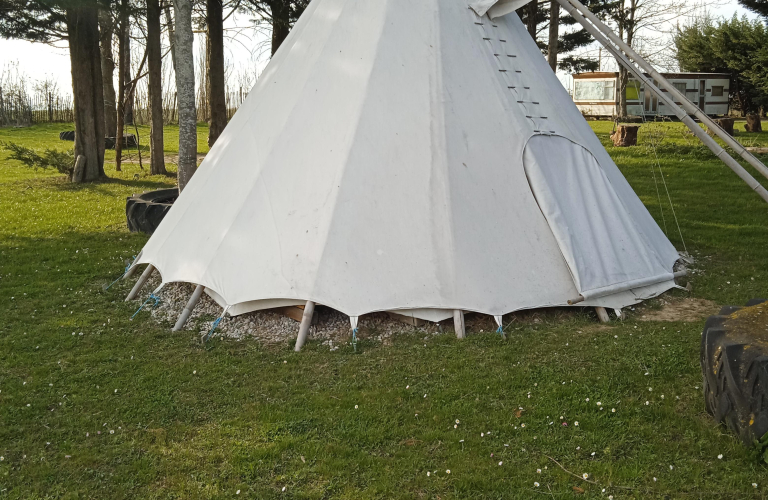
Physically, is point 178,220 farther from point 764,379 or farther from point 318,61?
point 764,379

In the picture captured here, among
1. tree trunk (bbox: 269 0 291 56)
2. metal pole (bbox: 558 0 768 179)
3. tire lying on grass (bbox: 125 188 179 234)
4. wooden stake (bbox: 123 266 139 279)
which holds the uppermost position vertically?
tree trunk (bbox: 269 0 291 56)

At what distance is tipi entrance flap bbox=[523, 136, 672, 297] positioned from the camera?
5.55 meters

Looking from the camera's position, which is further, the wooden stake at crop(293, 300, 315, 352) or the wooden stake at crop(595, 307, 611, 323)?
the wooden stake at crop(595, 307, 611, 323)

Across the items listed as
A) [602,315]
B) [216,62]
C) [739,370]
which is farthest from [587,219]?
[216,62]

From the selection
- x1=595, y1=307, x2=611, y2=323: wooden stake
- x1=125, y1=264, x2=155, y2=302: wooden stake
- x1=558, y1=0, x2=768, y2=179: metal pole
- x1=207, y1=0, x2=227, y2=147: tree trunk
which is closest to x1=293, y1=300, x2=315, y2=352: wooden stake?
x1=125, y1=264, x2=155, y2=302: wooden stake

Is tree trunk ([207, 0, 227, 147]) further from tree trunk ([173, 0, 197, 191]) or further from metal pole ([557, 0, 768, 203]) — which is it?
metal pole ([557, 0, 768, 203])

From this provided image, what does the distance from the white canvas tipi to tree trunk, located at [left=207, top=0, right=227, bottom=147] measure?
296 inches

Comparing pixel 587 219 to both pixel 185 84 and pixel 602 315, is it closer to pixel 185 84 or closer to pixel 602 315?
pixel 602 315

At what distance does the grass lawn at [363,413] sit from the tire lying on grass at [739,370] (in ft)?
0.45

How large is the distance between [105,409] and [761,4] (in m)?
21.0

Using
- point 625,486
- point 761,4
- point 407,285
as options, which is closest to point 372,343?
point 407,285

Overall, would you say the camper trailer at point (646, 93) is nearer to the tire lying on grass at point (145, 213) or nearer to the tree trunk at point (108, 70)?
the tree trunk at point (108, 70)

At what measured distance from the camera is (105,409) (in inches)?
171

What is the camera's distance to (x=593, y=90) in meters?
29.4
